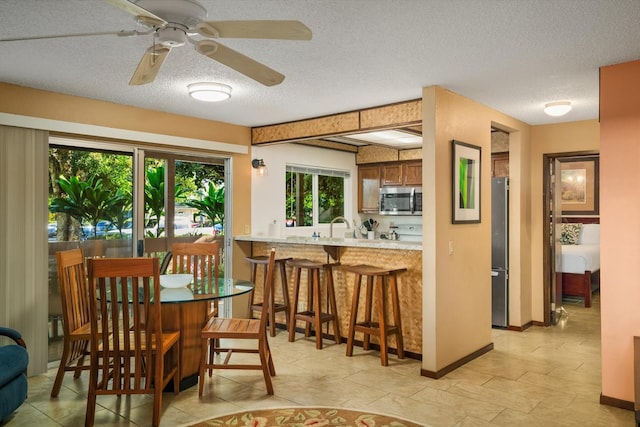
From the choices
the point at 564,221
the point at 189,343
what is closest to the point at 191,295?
the point at 189,343

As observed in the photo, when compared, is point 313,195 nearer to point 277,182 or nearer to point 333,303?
point 277,182

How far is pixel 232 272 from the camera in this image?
5.43 metres

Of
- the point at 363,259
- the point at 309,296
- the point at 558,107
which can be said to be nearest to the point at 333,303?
the point at 309,296

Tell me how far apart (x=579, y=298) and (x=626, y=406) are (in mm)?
4485

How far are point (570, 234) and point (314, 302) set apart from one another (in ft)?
18.2

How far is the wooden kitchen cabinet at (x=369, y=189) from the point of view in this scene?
750 centimetres

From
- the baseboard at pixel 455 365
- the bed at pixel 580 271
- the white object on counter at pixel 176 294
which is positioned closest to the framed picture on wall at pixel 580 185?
the bed at pixel 580 271

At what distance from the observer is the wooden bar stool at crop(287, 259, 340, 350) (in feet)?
14.8

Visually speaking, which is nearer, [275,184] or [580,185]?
[275,184]

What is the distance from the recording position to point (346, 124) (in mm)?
4703

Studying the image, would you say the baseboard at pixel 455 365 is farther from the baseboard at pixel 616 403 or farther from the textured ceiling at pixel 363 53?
the textured ceiling at pixel 363 53

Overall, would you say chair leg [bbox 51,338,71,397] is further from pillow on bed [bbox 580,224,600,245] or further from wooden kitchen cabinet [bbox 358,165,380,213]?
pillow on bed [bbox 580,224,600,245]

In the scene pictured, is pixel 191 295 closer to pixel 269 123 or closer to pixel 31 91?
pixel 31 91

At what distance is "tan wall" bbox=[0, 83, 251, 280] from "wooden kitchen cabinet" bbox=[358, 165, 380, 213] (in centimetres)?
252
